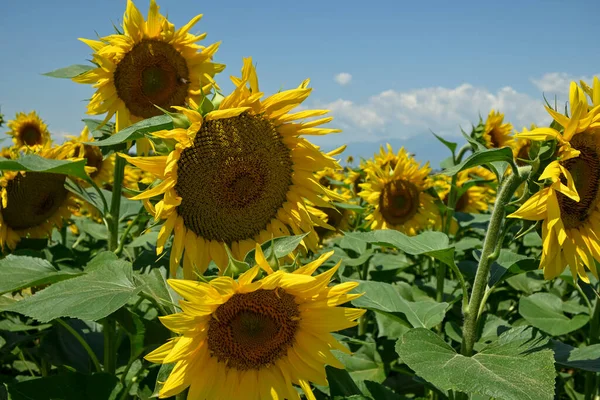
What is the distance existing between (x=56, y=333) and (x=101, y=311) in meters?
1.75

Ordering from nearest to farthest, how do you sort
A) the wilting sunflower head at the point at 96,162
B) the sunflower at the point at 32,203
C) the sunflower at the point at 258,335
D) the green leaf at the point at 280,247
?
the sunflower at the point at 258,335 → the green leaf at the point at 280,247 → the sunflower at the point at 32,203 → the wilting sunflower head at the point at 96,162

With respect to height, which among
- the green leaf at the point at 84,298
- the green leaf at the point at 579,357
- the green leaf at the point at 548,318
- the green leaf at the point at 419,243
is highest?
the green leaf at the point at 419,243

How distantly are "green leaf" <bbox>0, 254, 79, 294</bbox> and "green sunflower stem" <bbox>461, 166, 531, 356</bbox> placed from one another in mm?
1573

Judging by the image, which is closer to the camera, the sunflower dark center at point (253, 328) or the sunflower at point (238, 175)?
the sunflower dark center at point (253, 328)

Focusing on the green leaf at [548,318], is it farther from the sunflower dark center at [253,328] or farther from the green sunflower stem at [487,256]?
the sunflower dark center at [253,328]

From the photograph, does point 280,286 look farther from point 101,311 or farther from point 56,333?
point 56,333

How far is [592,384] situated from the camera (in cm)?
341

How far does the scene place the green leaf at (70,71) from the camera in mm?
2711

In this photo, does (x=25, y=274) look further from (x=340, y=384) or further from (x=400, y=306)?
(x=400, y=306)

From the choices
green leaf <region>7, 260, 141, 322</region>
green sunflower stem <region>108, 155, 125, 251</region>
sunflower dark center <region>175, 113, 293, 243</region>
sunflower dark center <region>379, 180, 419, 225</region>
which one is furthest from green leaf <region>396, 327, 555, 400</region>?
sunflower dark center <region>379, 180, 419, 225</region>

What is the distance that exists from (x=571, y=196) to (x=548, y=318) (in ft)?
6.07

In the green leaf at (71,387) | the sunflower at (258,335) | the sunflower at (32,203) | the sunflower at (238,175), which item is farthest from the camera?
the sunflower at (32,203)

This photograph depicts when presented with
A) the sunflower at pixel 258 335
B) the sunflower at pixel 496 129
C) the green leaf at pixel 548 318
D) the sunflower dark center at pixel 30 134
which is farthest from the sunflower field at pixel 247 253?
the sunflower dark center at pixel 30 134

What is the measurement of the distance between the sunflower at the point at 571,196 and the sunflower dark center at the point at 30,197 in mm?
2660
